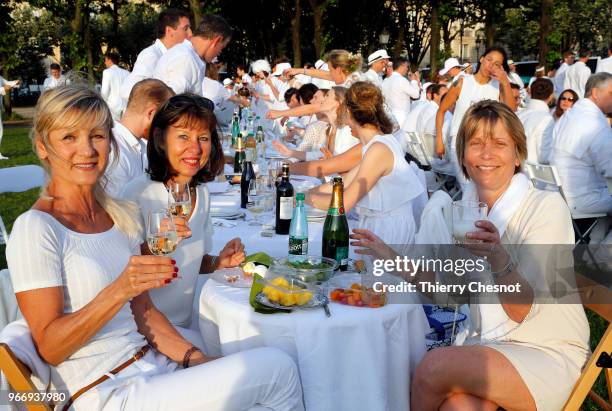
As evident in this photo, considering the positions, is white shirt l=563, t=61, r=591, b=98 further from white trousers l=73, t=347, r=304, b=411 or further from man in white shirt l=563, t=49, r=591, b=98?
white trousers l=73, t=347, r=304, b=411

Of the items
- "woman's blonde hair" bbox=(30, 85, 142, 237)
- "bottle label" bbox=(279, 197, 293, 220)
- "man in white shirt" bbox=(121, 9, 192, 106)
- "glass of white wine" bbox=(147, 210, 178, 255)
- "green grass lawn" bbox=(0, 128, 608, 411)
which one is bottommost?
"green grass lawn" bbox=(0, 128, 608, 411)

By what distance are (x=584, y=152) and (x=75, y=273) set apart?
184 inches

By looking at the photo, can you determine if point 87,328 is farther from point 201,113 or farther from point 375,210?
point 375,210

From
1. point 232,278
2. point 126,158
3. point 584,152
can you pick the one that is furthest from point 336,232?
point 584,152

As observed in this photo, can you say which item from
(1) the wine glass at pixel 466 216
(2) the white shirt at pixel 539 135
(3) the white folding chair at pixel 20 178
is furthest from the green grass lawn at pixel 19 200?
(2) the white shirt at pixel 539 135

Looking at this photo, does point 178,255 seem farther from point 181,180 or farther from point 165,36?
point 165,36

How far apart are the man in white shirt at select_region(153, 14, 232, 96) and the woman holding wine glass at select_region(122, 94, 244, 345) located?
10.7 feet

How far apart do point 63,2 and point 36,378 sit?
25.8m

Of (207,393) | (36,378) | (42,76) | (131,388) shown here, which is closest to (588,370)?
(207,393)

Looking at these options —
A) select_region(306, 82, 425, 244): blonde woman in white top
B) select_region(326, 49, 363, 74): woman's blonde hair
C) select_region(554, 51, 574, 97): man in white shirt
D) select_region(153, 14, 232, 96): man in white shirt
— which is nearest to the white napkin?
select_region(306, 82, 425, 244): blonde woman in white top

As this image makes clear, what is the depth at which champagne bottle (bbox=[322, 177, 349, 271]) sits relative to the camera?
2.67 metres

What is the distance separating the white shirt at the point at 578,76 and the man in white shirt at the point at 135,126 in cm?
1156

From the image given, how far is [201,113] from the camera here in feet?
8.78

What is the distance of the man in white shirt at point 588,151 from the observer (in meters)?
5.25
